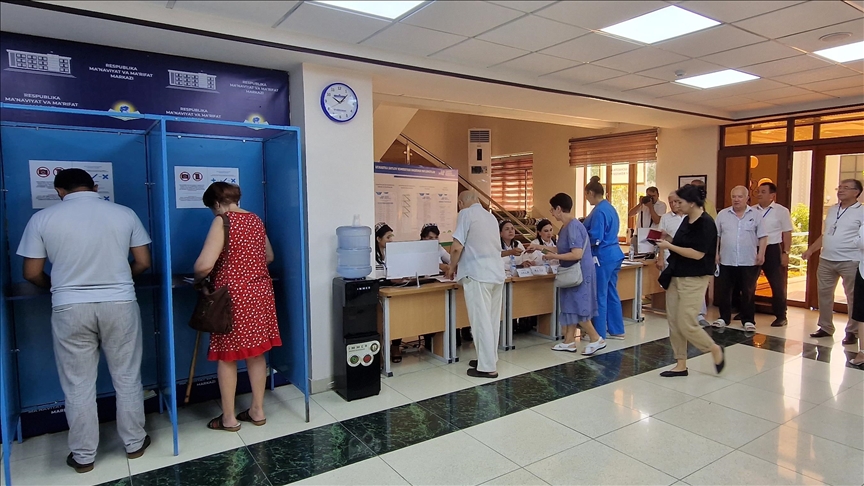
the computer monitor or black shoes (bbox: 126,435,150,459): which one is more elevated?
the computer monitor

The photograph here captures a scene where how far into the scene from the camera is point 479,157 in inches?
399

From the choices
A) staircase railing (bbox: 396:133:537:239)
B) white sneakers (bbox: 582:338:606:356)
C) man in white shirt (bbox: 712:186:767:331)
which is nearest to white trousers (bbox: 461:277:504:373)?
white sneakers (bbox: 582:338:606:356)

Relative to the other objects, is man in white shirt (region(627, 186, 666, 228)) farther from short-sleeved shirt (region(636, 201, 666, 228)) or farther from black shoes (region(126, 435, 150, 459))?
black shoes (region(126, 435, 150, 459))

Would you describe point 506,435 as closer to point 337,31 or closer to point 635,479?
point 635,479

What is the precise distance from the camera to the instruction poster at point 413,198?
6.97 metres

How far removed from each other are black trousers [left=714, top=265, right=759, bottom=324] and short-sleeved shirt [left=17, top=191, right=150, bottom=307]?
6.17 meters

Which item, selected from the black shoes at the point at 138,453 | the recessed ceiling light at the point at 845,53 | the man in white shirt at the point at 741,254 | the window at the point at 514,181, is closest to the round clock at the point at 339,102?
the black shoes at the point at 138,453

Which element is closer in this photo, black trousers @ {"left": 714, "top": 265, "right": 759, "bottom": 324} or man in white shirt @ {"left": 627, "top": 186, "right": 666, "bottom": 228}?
black trousers @ {"left": 714, "top": 265, "right": 759, "bottom": 324}

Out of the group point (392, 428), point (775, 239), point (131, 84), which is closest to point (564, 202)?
point (392, 428)

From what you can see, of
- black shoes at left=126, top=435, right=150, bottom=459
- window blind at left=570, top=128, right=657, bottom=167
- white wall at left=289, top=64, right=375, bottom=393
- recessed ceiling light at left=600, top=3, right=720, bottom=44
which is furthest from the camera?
window blind at left=570, top=128, right=657, bottom=167

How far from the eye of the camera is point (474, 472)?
281cm

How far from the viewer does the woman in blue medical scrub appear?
5.02 meters

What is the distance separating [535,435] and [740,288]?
4184 mm

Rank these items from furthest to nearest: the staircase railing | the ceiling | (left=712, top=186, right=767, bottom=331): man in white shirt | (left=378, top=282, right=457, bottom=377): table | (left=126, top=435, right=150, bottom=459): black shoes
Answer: the staircase railing
(left=712, top=186, right=767, bottom=331): man in white shirt
(left=378, top=282, right=457, bottom=377): table
the ceiling
(left=126, top=435, right=150, bottom=459): black shoes
